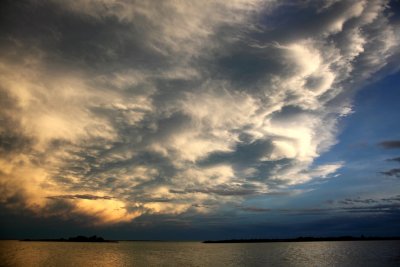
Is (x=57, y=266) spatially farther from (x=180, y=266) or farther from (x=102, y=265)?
(x=180, y=266)

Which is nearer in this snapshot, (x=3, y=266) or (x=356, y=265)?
(x=3, y=266)

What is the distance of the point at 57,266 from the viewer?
76812mm

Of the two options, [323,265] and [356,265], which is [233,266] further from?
[356,265]

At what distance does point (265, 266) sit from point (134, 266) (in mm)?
33961

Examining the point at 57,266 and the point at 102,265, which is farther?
the point at 102,265

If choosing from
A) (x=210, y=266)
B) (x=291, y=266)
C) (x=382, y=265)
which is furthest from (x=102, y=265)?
(x=382, y=265)

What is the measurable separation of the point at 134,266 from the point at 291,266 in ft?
133

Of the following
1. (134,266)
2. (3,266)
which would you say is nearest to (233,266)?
(134,266)

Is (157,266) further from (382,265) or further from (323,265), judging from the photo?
(382,265)

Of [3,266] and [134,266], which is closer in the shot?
[3,266]

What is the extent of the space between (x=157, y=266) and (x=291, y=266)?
113 feet

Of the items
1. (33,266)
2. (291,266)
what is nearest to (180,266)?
(291,266)

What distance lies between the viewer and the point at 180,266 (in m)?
78.6

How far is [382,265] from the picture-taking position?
7875cm
